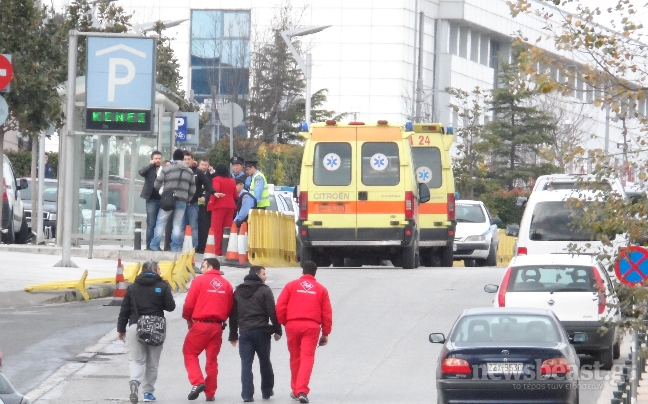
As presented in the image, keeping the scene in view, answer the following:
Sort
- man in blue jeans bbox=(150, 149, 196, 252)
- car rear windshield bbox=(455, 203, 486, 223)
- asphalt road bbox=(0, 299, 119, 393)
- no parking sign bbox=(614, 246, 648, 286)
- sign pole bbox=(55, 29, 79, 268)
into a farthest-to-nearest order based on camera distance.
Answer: car rear windshield bbox=(455, 203, 486, 223)
man in blue jeans bbox=(150, 149, 196, 252)
sign pole bbox=(55, 29, 79, 268)
asphalt road bbox=(0, 299, 119, 393)
no parking sign bbox=(614, 246, 648, 286)

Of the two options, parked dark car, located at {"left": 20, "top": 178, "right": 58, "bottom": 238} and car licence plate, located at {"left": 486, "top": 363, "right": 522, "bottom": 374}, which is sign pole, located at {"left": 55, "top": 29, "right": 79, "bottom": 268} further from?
parked dark car, located at {"left": 20, "top": 178, "right": 58, "bottom": 238}

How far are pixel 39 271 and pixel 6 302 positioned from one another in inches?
126

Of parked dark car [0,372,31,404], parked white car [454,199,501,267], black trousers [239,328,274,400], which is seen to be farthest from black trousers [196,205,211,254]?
parked dark car [0,372,31,404]

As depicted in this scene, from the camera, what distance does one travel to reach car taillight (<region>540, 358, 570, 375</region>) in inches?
509

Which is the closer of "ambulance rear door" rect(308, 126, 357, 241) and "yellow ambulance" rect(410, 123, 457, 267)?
"ambulance rear door" rect(308, 126, 357, 241)

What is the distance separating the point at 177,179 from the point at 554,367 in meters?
13.7

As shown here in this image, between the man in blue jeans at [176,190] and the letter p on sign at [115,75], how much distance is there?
6.33ft

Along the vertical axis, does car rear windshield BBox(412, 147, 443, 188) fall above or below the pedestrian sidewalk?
above

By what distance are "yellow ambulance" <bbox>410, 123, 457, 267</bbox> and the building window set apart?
23.1m

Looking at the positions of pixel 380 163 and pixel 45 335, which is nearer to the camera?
pixel 45 335

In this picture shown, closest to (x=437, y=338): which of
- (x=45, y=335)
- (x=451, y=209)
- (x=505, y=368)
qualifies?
(x=505, y=368)

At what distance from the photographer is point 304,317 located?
14.3m

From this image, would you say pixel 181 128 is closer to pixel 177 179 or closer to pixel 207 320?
pixel 177 179

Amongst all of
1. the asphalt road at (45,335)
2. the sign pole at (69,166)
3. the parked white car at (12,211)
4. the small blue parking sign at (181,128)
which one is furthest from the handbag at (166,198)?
the small blue parking sign at (181,128)
